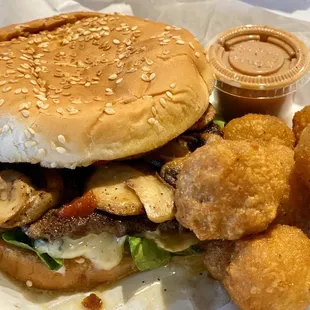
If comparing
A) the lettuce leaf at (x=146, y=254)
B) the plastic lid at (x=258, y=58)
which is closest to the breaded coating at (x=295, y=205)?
the lettuce leaf at (x=146, y=254)

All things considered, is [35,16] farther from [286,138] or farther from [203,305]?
[203,305]

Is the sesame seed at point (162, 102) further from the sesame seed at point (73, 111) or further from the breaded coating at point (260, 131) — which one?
the breaded coating at point (260, 131)

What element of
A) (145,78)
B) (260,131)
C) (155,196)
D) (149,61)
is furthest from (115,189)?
(260,131)

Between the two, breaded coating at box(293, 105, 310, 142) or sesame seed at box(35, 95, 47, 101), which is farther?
breaded coating at box(293, 105, 310, 142)

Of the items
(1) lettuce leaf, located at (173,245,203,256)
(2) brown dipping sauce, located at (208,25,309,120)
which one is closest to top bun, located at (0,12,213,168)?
(2) brown dipping sauce, located at (208,25,309,120)

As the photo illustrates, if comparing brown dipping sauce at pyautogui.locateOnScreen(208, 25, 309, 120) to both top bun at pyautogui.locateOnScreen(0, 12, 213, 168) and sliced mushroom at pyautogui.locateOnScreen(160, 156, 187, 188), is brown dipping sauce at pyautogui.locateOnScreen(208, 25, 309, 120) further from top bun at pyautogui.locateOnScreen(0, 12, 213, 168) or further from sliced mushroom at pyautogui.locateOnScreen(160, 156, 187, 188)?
sliced mushroom at pyautogui.locateOnScreen(160, 156, 187, 188)

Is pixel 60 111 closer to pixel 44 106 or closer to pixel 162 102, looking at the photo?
pixel 44 106
